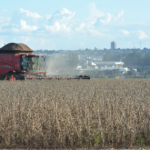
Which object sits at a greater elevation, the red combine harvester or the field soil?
the red combine harvester

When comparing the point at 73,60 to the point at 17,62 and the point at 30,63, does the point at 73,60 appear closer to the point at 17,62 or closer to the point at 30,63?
the point at 30,63

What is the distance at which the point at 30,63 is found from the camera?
21641 millimetres

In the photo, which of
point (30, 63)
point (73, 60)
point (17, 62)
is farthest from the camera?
point (73, 60)

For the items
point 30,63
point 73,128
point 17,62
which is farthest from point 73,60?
point 73,128

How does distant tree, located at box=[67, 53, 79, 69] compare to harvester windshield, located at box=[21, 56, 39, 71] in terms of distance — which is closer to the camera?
harvester windshield, located at box=[21, 56, 39, 71]

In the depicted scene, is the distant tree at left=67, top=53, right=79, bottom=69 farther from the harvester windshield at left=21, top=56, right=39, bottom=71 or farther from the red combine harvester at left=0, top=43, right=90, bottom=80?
the red combine harvester at left=0, top=43, right=90, bottom=80

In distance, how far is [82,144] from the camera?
686 cm

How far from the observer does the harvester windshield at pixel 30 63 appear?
2134cm

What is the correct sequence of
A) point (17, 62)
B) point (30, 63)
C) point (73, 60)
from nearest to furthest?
point (17, 62)
point (30, 63)
point (73, 60)

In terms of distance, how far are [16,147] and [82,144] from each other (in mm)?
1288

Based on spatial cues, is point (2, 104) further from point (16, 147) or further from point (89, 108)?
point (89, 108)

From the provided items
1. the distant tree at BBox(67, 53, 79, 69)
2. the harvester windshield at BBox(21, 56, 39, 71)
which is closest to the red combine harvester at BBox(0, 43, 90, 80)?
the harvester windshield at BBox(21, 56, 39, 71)

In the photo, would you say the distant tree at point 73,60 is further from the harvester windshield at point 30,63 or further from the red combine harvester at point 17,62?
the red combine harvester at point 17,62

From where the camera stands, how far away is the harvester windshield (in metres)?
21.3
